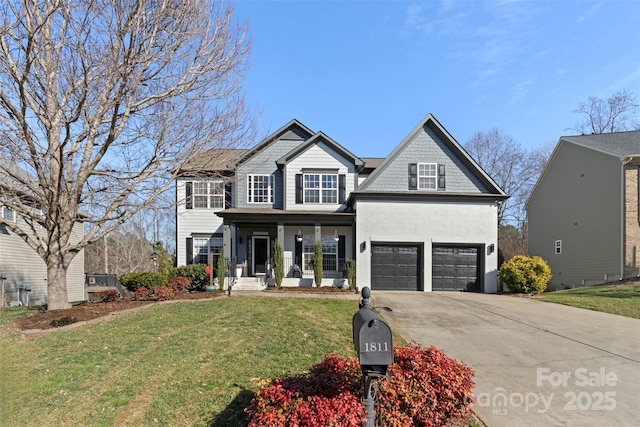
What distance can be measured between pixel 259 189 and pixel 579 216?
1742cm

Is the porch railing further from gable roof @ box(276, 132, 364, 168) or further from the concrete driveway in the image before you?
the concrete driveway

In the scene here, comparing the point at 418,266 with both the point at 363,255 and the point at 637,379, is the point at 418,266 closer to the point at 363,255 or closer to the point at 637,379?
the point at 363,255

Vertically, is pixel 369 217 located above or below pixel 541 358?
above

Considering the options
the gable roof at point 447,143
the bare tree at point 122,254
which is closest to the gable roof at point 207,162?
the gable roof at point 447,143

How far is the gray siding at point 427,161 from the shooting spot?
56.6ft

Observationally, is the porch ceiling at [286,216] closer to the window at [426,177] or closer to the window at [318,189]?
the window at [318,189]

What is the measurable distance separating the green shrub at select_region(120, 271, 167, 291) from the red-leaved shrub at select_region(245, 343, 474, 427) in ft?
43.4

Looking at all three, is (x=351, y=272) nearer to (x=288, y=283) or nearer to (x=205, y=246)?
(x=288, y=283)

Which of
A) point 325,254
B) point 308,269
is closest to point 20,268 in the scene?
point 308,269

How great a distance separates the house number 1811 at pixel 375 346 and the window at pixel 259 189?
53.8 ft

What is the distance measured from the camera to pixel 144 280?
49.9 feet

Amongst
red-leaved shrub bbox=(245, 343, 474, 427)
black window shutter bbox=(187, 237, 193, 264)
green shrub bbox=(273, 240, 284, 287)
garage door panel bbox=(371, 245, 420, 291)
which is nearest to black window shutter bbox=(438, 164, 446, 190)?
garage door panel bbox=(371, 245, 420, 291)

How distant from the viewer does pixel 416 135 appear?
698 inches

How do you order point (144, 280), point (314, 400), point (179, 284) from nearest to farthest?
point (314, 400) < point (179, 284) < point (144, 280)
